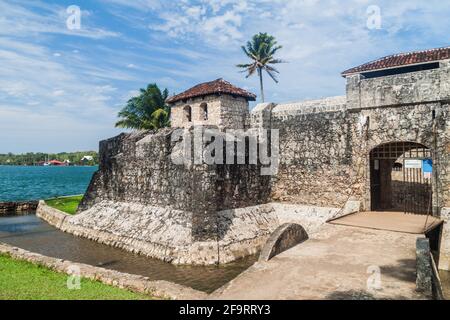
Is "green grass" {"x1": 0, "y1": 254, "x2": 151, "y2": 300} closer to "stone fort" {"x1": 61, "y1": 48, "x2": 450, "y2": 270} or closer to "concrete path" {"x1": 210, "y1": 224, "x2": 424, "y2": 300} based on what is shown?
"concrete path" {"x1": 210, "y1": 224, "x2": 424, "y2": 300}

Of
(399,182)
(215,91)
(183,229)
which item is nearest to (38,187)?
(215,91)

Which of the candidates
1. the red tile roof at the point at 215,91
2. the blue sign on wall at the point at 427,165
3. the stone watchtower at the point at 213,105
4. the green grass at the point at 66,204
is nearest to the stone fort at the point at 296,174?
the blue sign on wall at the point at 427,165

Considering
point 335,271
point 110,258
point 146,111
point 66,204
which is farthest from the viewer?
point 146,111

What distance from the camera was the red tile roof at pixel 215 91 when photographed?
2022cm

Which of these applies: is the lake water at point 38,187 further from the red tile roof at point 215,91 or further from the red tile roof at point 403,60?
the red tile roof at point 403,60

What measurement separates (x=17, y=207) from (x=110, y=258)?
66.6 ft

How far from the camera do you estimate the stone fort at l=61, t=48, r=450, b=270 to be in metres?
12.6

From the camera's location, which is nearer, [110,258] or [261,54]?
[110,258]

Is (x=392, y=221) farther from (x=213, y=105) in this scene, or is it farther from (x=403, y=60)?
(x=213, y=105)

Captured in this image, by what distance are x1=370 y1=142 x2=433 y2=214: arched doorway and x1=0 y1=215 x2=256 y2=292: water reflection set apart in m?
7.17

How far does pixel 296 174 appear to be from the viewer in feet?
53.0

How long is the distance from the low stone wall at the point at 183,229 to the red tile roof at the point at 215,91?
775 centimetres

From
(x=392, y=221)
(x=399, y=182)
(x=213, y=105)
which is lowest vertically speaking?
(x=392, y=221)
